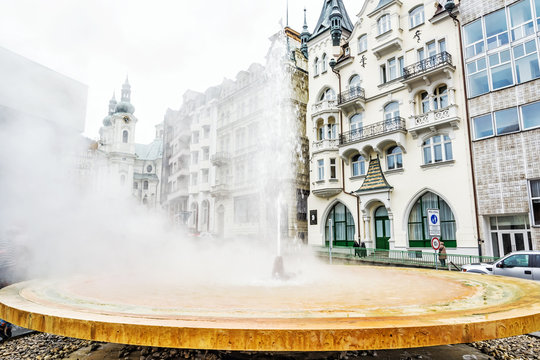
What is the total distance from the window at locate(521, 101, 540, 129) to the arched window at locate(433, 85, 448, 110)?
440 centimetres

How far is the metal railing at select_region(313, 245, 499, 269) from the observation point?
17308mm

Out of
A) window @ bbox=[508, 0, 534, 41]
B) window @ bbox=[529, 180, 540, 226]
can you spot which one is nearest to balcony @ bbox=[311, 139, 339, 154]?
window @ bbox=[508, 0, 534, 41]

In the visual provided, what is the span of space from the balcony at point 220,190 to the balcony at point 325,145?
1114 centimetres

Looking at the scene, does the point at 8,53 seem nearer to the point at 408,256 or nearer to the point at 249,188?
the point at 408,256

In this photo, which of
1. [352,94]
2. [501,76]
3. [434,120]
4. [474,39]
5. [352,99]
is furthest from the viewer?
[352,94]

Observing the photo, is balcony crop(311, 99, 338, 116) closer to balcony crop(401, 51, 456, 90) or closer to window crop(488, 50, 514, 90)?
balcony crop(401, 51, 456, 90)

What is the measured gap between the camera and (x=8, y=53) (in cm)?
532

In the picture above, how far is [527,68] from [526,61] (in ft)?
1.35

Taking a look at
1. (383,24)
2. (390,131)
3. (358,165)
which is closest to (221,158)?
(358,165)

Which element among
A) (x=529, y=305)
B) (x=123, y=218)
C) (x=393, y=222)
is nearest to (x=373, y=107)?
(x=393, y=222)

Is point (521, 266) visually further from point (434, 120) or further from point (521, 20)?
point (521, 20)

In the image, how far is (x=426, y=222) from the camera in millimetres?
22109

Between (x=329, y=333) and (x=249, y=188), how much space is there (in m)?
31.3

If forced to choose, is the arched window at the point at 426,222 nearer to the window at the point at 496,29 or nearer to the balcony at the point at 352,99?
the balcony at the point at 352,99
